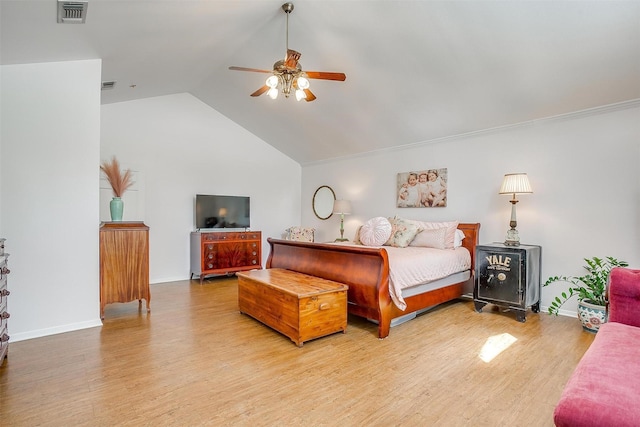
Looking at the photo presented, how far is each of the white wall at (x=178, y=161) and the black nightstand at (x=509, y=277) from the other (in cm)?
429

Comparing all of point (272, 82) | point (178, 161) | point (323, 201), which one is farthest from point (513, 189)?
point (178, 161)

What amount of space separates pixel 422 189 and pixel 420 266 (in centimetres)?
199

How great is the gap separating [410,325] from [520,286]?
4.27 ft

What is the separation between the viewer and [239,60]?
449cm

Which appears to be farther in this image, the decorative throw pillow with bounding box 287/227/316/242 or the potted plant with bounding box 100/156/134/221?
the decorative throw pillow with bounding box 287/227/316/242

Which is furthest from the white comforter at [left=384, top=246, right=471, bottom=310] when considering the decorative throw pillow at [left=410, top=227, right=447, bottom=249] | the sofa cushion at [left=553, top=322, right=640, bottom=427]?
the sofa cushion at [left=553, top=322, right=640, bottom=427]

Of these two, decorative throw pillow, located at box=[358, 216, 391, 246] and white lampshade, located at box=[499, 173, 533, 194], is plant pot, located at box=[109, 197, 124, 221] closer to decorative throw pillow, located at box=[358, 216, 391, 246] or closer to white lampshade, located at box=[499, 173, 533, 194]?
decorative throw pillow, located at box=[358, 216, 391, 246]

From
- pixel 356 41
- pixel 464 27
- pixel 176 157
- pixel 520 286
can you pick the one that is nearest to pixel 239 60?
pixel 356 41

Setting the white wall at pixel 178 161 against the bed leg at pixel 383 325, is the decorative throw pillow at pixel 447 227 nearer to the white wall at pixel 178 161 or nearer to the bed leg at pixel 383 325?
the bed leg at pixel 383 325

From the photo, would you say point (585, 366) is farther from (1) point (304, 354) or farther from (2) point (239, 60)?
(2) point (239, 60)

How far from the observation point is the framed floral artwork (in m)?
4.88

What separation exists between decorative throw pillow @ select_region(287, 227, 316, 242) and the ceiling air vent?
4.69 metres

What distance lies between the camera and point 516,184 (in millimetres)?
3752

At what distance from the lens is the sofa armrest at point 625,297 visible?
6.14ft
